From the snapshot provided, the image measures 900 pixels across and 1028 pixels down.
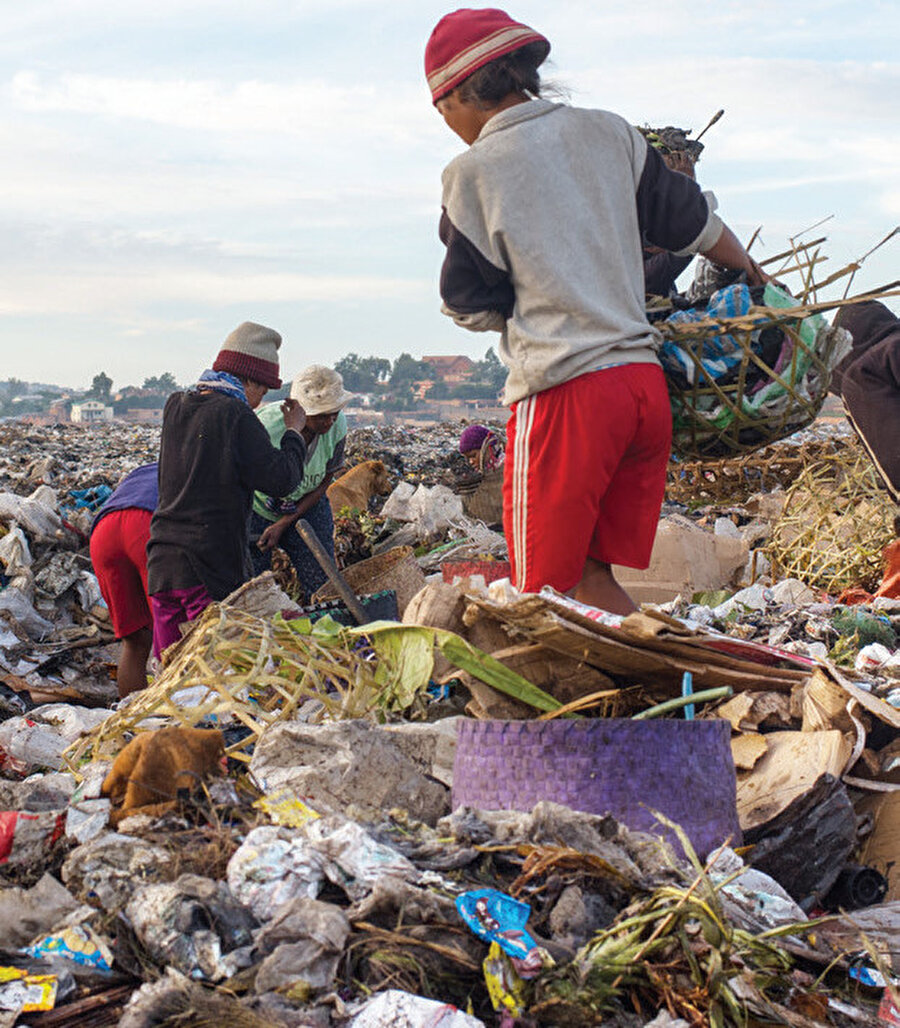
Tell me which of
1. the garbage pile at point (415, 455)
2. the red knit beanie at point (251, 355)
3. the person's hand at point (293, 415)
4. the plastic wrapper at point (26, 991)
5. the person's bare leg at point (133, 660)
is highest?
the red knit beanie at point (251, 355)

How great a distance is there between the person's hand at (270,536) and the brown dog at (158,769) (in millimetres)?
3539

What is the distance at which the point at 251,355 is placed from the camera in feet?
14.0

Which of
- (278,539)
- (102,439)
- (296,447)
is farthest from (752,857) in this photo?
(102,439)

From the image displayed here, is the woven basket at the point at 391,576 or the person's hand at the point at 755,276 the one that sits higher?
the person's hand at the point at 755,276

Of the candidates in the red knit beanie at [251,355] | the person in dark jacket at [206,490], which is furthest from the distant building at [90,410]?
the person in dark jacket at [206,490]

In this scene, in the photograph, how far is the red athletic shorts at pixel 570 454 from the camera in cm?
264

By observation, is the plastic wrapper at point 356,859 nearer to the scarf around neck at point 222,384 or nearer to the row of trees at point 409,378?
the scarf around neck at point 222,384

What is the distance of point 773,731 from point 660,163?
1.43 m

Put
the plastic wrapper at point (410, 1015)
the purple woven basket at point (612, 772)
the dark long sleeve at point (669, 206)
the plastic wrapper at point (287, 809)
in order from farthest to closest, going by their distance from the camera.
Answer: the dark long sleeve at point (669, 206) → the purple woven basket at point (612, 772) → the plastic wrapper at point (287, 809) → the plastic wrapper at point (410, 1015)

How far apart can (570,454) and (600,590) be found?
387 mm

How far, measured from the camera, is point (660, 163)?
9.16ft

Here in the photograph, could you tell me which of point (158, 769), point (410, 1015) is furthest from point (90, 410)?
point (410, 1015)

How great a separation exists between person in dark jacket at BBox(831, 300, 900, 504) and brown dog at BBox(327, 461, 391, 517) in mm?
3573

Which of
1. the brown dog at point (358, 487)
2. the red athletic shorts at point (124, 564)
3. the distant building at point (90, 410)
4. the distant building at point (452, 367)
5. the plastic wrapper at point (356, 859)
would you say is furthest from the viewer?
the distant building at point (452, 367)
